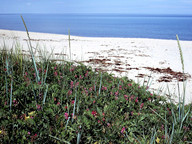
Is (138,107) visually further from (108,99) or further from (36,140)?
(36,140)

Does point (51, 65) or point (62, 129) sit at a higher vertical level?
point (51, 65)

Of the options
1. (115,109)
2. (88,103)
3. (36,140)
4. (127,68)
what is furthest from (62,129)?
(127,68)

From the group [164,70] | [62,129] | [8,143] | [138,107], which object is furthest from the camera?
[164,70]

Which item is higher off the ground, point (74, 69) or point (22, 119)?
point (74, 69)

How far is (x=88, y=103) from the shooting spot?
93.8 inches

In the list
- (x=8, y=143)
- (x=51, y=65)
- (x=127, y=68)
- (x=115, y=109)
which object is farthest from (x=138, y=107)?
(x=127, y=68)

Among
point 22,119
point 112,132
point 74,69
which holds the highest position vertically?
point 74,69

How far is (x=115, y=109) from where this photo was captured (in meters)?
2.37

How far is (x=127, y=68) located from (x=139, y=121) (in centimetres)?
399

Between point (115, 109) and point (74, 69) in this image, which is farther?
point (74, 69)

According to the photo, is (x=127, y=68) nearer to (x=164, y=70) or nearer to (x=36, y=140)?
(x=164, y=70)

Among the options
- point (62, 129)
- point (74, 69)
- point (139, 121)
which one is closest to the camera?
point (62, 129)

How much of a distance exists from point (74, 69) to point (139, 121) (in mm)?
1845

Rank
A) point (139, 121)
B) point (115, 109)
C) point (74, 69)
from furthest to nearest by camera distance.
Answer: point (74, 69) < point (115, 109) < point (139, 121)
